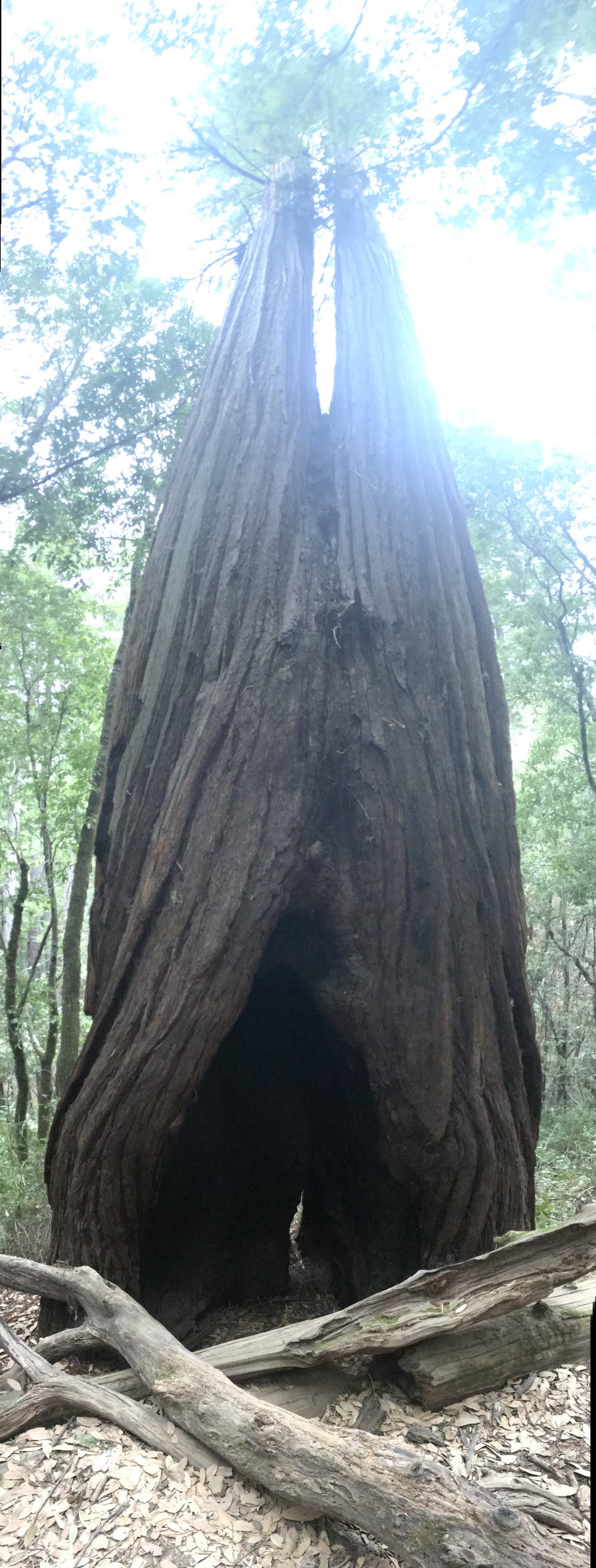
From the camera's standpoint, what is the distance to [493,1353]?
3100mm

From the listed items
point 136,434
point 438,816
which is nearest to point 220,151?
point 438,816

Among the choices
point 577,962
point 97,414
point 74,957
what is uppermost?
point 97,414

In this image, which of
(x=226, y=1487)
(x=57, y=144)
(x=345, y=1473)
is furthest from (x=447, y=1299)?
(x=57, y=144)

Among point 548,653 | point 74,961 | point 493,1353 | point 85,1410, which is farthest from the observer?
point 548,653

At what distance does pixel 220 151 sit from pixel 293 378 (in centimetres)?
141

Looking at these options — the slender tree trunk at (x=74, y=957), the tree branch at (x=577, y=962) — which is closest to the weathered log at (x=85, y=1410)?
the slender tree trunk at (x=74, y=957)

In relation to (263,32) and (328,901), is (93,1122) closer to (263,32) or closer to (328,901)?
(328,901)

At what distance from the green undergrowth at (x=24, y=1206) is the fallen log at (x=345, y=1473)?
2.38 meters

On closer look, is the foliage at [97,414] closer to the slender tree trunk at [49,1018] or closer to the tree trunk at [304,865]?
the tree trunk at [304,865]

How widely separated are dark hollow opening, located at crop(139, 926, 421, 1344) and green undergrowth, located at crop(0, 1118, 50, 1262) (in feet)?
3.97

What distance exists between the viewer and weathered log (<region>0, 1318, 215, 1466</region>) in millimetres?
2682

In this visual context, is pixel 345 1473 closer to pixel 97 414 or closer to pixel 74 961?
pixel 97 414

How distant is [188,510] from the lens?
452 centimetres

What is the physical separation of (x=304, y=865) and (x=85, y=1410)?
2.09 meters
